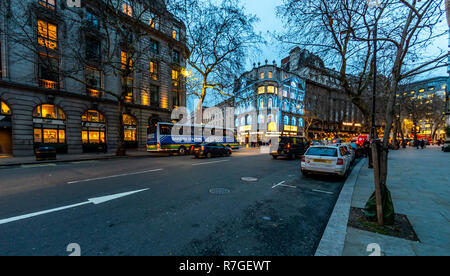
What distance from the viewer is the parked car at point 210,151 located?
15.3 metres

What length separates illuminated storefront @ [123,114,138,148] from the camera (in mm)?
22703

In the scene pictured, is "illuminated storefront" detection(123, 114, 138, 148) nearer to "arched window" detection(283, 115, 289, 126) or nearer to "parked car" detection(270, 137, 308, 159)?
"parked car" detection(270, 137, 308, 159)

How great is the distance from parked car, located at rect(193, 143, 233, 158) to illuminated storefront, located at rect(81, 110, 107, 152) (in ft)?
37.6

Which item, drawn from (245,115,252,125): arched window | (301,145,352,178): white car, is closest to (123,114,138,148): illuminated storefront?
(301,145,352,178): white car

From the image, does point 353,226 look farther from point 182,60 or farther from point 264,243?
point 182,60

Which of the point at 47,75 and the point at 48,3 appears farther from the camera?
the point at 47,75

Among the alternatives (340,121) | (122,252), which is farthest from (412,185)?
(340,121)

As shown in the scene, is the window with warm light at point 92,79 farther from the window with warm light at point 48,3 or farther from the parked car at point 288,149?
the parked car at point 288,149

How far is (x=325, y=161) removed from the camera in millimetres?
7332

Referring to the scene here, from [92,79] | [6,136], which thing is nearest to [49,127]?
[6,136]

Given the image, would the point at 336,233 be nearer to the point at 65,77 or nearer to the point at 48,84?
the point at 65,77

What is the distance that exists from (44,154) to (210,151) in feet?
42.0

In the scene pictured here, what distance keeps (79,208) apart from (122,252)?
2.54 metres

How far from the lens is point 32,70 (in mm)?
16000
